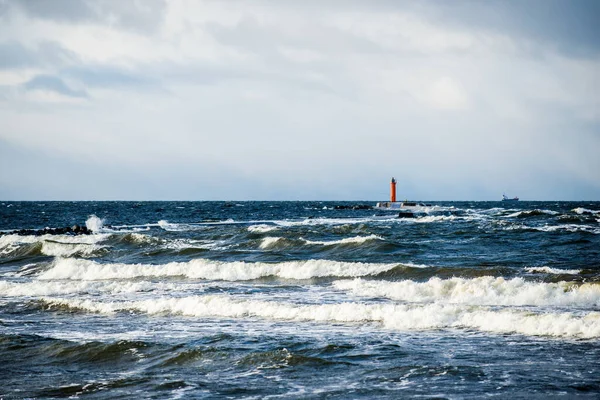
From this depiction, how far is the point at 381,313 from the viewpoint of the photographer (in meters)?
14.5

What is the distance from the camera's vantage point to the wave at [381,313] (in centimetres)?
1249

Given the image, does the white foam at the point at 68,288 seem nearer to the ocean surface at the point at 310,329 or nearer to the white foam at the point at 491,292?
the ocean surface at the point at 310,329

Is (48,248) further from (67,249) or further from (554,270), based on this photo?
(554,270)

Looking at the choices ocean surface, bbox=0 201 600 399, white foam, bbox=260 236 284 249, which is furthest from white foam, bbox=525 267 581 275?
white foam, bbox=260 236 284 249

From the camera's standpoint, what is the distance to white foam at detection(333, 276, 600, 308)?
16.3 m

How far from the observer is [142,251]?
3309 cm

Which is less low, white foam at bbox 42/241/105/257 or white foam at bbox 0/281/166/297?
white foam at bbox 42/241/105/257

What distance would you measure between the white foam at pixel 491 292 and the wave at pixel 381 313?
77.1 inches

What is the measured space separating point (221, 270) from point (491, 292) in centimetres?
1136

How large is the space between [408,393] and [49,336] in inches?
328

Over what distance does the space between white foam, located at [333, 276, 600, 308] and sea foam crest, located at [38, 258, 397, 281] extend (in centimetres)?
453

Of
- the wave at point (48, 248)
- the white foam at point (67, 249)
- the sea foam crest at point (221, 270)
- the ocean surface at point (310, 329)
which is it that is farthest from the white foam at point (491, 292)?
the wave at point (48, 248)

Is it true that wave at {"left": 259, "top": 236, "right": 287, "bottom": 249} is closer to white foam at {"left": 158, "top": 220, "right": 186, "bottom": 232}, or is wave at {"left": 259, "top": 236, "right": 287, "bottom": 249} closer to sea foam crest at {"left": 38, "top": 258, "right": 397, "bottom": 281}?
sea foam crest at {"left": 38, "top": 258, "right": 397, "bottom": 281}

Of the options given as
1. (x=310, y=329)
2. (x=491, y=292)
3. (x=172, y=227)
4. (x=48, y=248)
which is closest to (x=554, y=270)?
(x=491, y=292)
